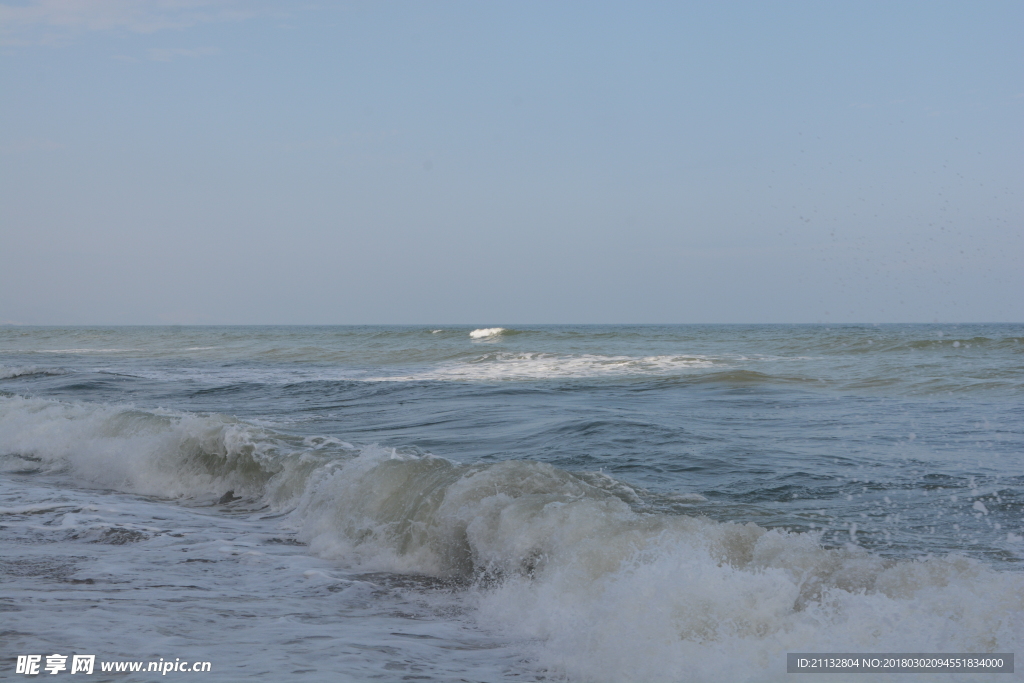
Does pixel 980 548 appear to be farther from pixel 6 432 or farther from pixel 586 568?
pixel 6 432

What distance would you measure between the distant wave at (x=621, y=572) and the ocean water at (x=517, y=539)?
15 mm

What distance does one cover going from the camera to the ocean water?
3172 millimetres

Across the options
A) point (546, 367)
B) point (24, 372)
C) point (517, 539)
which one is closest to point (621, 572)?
point (517, 539)

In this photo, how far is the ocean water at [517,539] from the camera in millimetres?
3172

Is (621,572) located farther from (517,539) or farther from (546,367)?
(546,367)

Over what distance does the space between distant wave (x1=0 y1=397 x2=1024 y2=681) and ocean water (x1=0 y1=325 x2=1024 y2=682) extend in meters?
0.01

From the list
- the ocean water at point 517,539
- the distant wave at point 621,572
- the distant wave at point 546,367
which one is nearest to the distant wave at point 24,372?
the distant wave at point 546,367

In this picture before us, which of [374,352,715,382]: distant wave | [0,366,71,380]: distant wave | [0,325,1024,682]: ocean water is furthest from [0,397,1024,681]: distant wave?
[0,366,71,380]: distant wave

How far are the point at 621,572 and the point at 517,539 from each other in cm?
86

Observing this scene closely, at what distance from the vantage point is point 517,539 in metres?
4.41

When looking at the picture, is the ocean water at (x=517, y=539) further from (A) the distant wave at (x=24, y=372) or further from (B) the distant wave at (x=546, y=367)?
(A) the distant wave at (x=24, y=372)

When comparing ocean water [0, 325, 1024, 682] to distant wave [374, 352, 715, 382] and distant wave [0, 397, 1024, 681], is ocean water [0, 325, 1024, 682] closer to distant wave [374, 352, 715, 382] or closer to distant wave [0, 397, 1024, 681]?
distant wave [0, 397, 1024, 681]

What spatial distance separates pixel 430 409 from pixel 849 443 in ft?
19.8

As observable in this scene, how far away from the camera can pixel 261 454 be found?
7414mm
